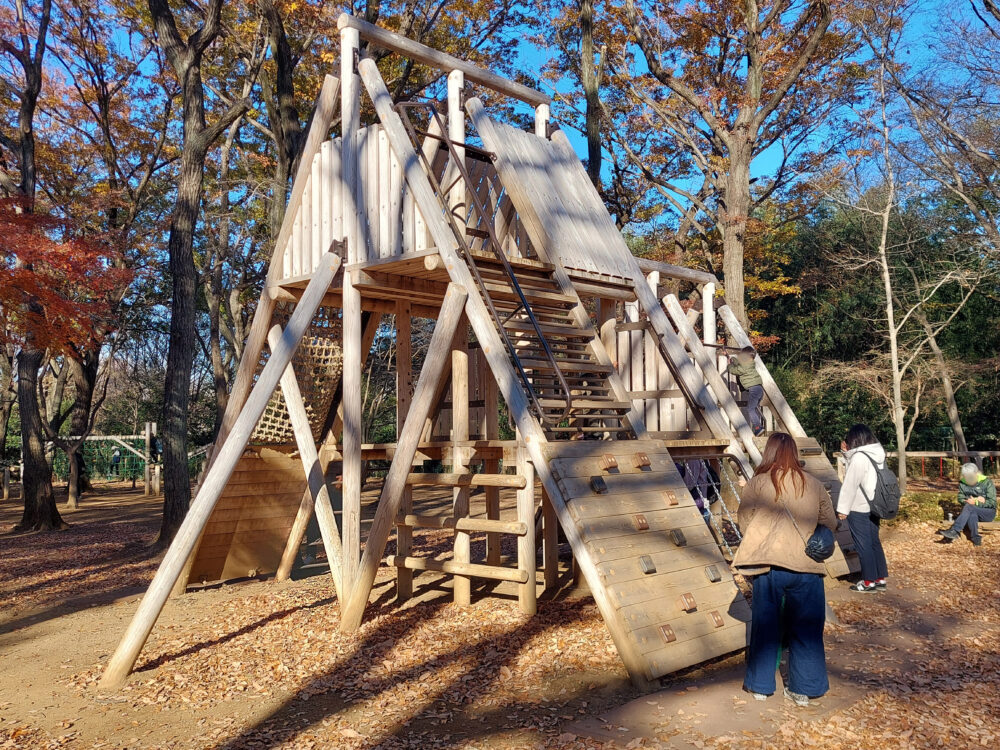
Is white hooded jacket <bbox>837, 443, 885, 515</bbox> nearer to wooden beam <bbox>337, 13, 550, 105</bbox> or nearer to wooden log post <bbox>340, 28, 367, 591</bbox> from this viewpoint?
wooden log post <bbox>340, 28, 367, 591</bbox>

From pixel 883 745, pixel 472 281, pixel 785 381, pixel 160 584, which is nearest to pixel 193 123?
pixel 472 281

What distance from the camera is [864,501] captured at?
28.2ft

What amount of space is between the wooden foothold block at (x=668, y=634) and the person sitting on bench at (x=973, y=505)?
26.5ft

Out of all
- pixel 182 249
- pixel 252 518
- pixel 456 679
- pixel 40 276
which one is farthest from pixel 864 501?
pixel 40 276

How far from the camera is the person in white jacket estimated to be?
27.9 ft

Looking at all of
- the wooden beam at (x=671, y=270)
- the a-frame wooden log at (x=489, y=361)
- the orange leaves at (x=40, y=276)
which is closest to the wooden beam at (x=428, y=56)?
the a-frame wooden log at (x=489, y=361)

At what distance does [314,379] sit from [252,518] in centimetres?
191

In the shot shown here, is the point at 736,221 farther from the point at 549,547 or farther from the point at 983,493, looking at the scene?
the point at 549,547

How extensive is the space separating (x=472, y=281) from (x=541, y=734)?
4.02m

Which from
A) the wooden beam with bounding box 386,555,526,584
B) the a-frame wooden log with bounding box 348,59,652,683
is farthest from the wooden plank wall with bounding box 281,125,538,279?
the wooden beam with bounding box 386,555,526,584

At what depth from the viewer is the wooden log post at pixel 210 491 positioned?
6777 mm

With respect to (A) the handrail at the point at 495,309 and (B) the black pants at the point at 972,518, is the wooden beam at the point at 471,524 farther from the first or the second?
(B) the black pants at the point at 972,518

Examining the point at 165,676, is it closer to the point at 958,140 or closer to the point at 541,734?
the point at 541,734

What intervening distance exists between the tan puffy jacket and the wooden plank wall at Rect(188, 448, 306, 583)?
6706mm
